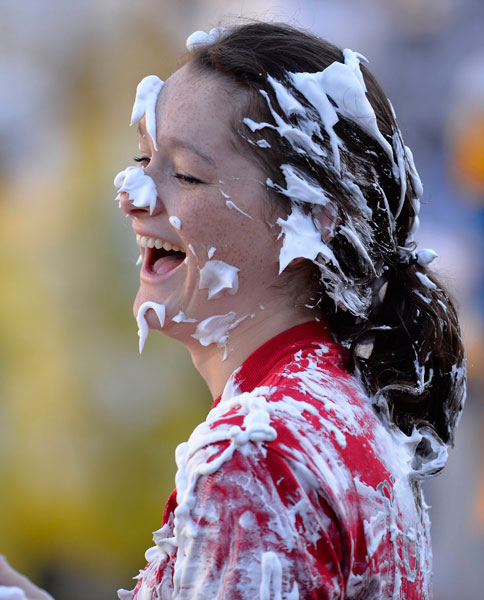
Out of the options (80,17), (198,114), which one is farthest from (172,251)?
(80,17)

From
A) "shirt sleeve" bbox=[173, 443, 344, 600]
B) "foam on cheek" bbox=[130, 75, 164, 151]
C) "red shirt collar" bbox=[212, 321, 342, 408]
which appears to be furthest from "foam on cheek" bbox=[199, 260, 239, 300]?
"shirt sleeve" bbox=[173, 443, 344, 600]

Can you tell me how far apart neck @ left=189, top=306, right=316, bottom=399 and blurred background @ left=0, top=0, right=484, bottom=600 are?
2299 mm

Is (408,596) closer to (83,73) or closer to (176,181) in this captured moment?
(176,181)

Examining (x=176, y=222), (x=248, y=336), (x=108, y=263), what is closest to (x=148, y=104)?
(x=176, y=222)

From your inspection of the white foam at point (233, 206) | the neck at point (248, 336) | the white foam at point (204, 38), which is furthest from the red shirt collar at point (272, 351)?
the white foam at point (204, 38)

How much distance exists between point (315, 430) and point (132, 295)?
2.70m

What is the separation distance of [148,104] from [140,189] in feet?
0.62

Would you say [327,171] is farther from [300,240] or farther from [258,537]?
[258,537]

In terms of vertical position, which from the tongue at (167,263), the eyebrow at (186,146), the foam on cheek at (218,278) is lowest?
the foam on cheek at (218,278)

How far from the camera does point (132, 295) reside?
375 centimetres

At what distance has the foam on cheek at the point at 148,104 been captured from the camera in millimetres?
1453

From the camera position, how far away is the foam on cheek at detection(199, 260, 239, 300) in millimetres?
1377

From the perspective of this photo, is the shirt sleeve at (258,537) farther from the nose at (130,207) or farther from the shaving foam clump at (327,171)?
the nose at (130,207)

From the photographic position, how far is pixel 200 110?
139cm
